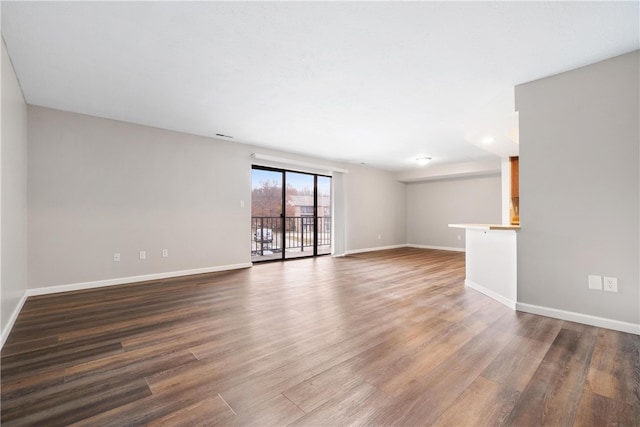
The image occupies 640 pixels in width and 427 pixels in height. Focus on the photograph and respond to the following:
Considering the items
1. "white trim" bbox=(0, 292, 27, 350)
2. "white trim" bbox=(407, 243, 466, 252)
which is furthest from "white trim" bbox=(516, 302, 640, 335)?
"white trim" bbox=(407, 243, 466, 252)

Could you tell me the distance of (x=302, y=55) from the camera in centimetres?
240

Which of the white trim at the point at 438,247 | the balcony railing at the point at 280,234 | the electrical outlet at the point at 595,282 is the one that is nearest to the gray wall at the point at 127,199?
the balcony railing at the point at 280,234

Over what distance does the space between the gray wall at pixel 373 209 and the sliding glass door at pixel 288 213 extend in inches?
25.6

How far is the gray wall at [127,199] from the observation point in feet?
11.7

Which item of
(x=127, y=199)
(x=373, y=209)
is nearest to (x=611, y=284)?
(x=127, y=199)

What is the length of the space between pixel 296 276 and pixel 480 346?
2.92m

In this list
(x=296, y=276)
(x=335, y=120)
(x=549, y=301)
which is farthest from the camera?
(x=296, y=276)

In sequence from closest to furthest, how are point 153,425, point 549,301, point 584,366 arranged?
1. point 153,425
2. point 584,366
3. point 549,301

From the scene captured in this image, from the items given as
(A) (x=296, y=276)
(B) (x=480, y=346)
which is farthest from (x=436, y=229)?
(B) (x=480, y=346)

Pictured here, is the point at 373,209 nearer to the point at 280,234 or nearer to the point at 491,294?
the point at 280,234

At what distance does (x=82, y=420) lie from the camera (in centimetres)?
134

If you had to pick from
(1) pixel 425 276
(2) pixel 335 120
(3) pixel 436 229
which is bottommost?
(1) pixel 425 276

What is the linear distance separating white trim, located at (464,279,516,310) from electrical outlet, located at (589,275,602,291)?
0.64m

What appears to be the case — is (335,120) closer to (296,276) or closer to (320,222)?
(296,276)
